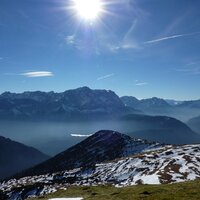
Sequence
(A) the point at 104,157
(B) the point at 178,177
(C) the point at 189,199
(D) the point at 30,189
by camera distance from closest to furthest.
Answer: (C) the point at 189,199 → (B) the point at 178,177 → (D) the point at 30,189 → (A) the point at 104,157

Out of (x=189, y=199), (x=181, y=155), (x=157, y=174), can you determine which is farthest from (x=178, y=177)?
(x=189, y=199)

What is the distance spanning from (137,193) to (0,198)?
85.8m

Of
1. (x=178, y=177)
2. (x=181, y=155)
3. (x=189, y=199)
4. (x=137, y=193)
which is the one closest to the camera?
(x=189, y=199)

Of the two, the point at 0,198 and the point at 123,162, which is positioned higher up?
the point at 123,162

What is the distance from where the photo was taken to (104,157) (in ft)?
654

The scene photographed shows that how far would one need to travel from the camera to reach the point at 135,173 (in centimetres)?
10450

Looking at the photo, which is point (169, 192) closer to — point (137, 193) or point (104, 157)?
point (137, 193)

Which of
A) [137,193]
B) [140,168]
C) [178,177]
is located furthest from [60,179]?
[137,193]

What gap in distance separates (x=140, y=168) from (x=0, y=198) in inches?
2015

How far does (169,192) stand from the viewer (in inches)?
1426

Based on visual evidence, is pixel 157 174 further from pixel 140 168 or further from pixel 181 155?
pixel 181 155

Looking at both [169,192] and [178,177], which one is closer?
[169,192]

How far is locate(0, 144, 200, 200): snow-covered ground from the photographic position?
90.6 meters

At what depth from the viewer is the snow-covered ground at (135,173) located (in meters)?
90.6
